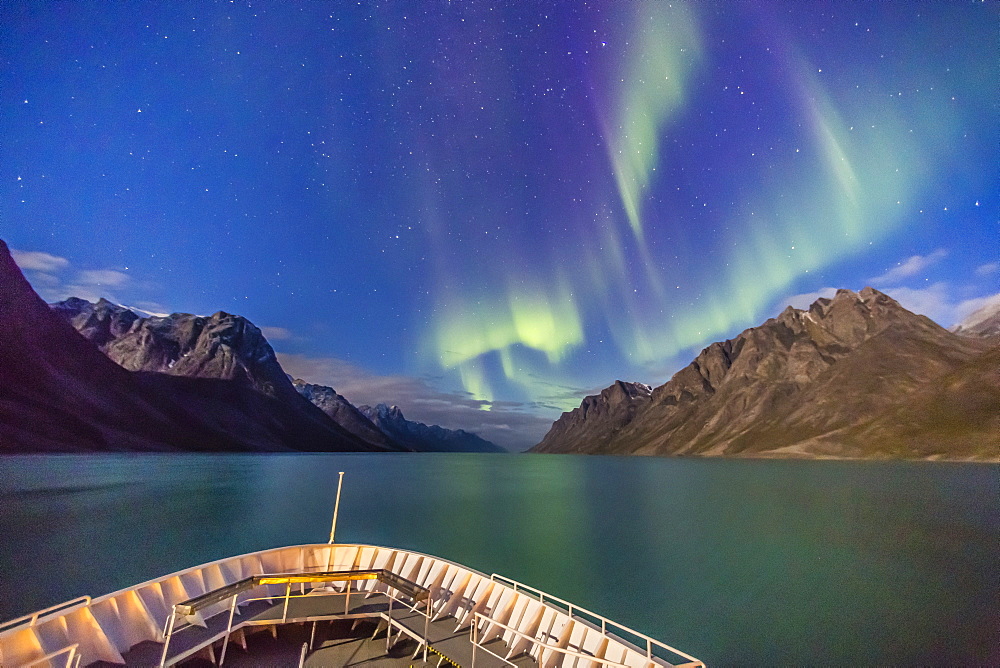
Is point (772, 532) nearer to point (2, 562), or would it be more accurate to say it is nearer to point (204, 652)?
point (204, 652)

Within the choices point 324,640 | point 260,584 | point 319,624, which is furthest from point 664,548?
point 260,584

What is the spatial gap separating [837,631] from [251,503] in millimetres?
72989

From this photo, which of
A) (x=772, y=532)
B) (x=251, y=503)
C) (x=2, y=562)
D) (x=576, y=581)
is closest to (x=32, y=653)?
(x=576, y=581)

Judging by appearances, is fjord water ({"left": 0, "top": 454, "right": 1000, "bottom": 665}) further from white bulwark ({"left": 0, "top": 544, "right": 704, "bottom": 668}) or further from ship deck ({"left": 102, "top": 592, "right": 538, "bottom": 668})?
ship deck ({"left": 102, "top": 592, "right": 538, "bottom": 668})

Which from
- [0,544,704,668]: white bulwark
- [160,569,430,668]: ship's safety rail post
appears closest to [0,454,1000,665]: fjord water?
[0,544,704,668]: white bulwark

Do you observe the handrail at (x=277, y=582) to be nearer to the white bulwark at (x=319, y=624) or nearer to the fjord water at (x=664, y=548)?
the white bulwark at (x=319, y=624)

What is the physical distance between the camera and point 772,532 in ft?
169

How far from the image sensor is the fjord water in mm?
24953

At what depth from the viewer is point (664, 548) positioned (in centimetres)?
4406

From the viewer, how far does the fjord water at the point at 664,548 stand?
2495 cm

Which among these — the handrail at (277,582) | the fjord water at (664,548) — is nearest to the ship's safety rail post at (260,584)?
the handrail at (277,582)

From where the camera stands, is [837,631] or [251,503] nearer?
[837,631]

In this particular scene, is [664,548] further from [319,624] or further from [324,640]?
[324,640]

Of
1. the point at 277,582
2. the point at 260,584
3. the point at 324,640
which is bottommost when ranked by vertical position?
the point at 324,640
